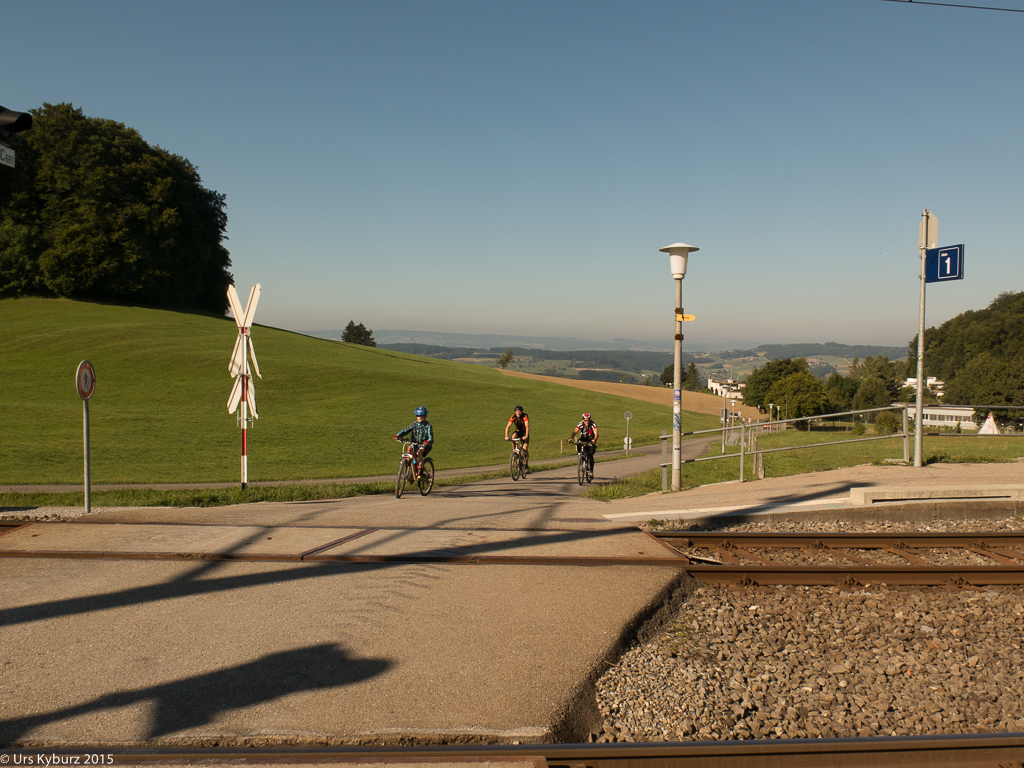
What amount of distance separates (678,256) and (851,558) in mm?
7431

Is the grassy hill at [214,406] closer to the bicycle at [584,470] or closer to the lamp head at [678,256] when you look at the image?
the bicycle at [584,470]

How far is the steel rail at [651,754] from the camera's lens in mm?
3273

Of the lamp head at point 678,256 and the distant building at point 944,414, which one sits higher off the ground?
the lamp head at point 678,256

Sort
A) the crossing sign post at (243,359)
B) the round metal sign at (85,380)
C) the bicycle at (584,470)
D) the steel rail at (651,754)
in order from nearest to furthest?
the steel rail at (651,754) < the round metal sign at (85,380) < the crossing sign post at (243,359) < the bicycle at (584,470)

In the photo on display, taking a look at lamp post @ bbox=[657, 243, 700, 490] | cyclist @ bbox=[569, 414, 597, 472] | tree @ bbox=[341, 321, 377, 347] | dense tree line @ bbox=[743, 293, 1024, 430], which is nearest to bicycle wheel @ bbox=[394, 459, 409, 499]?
cyclist @ bbox=[569, 414, 597, 472]

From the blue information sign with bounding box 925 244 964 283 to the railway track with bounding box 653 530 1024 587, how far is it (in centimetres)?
679

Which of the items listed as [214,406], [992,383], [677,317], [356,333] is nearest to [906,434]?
[677,317]

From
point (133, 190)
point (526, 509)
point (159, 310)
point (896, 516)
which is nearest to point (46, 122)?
point (133, 190)

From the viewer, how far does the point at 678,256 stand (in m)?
13.5

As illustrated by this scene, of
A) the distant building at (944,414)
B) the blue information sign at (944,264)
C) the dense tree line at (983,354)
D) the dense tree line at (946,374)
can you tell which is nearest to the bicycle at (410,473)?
the distant building at (944,414)

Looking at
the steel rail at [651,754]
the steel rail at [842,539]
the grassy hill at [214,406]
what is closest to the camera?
the steel rail at [651,754]

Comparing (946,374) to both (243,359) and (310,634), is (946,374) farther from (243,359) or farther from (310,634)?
(310,634)

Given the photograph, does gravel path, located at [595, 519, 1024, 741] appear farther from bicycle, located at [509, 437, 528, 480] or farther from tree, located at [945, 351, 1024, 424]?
tree, located at [945, 351, 1024, 424]

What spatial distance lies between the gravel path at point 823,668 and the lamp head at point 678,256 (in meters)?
8.25
